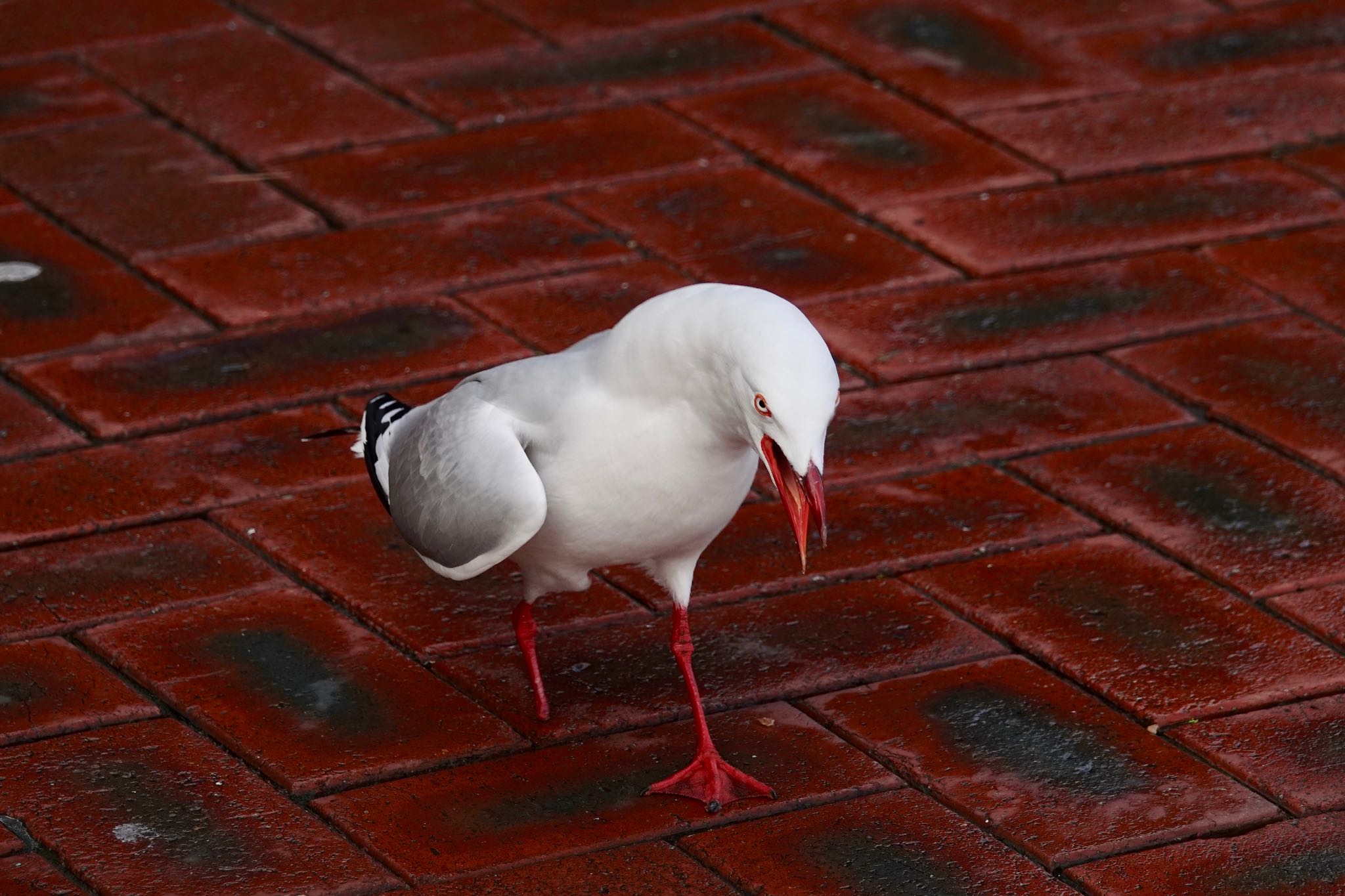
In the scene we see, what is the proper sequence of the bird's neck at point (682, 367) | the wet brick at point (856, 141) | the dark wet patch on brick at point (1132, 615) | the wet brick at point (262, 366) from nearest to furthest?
the bird's neck at point (682, 367) → the dark wet patch on brick at point (1132, 615) → the wet brick at point (262, 366) → the wet brick at point (856, 141)

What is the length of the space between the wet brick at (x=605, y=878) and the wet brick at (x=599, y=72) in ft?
8.37

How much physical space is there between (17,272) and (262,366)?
0.68m

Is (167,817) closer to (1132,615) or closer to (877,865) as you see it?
(877,865)

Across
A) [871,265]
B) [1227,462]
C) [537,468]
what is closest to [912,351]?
[871,265]

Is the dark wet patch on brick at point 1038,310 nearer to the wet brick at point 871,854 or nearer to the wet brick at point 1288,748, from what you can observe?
the wet brick at point 1288,748

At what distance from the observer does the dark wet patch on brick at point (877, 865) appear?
2.90 metres

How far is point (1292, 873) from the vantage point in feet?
9.57

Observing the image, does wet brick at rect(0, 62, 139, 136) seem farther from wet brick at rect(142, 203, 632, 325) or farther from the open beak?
the open beak

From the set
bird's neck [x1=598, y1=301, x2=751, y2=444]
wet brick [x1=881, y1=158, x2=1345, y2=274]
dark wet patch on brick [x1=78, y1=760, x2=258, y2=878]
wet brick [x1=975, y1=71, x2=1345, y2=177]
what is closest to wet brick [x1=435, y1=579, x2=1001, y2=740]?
dark wet patch on brick [x1=78, y1=760, x2=258, y2=878]

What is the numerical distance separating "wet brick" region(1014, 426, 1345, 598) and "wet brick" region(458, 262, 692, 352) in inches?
36.6

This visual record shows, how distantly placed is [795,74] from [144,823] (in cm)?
297

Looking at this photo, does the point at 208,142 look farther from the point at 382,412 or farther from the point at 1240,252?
the point at 1240,252

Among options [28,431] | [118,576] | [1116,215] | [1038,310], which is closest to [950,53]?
[1116,215]

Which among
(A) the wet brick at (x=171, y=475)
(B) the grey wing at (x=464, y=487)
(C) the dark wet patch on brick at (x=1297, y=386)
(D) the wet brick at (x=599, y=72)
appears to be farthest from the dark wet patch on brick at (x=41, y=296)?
(C) the dark wet patch on brick at (x=1297, y=386)
